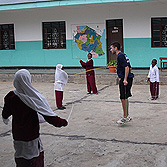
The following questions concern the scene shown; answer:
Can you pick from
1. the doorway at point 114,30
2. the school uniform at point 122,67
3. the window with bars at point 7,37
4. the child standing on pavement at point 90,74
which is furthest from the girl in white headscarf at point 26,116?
the window with bars at point 7,37

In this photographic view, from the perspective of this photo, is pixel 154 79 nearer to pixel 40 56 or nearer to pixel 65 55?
pixel 65 55

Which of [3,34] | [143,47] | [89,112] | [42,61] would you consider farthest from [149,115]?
[3,34]

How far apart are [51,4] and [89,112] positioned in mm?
7537

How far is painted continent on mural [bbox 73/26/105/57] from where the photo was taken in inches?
619

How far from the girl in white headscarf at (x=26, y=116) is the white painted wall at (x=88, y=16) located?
1138cm

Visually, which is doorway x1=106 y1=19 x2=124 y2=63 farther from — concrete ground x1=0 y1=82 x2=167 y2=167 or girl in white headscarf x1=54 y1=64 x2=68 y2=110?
girl in white headscarf x1=54 y1=64 x2=68 y2=110

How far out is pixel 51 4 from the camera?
14.6m

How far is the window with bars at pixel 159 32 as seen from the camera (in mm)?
14477

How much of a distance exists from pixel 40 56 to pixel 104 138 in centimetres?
1123

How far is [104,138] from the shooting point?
612cm

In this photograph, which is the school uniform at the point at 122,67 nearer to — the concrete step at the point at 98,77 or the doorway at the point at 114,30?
the concrete step at the point at 98,77

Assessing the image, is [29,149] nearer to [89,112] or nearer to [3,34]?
[89,112]

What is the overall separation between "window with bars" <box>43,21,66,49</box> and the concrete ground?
23.1 ft

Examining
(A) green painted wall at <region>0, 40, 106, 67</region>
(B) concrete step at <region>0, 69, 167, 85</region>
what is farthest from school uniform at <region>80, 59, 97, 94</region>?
(A) green painted wall at <region>0, 40, 106, 67</region>
